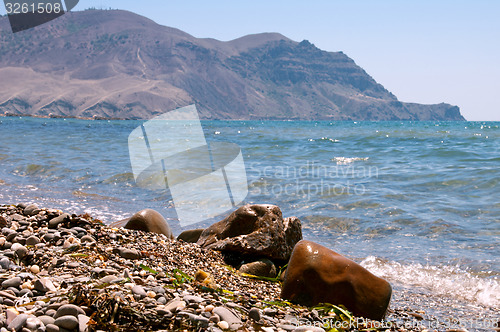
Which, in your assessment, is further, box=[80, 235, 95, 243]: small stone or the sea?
the sea

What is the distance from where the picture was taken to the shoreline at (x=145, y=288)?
2.39m

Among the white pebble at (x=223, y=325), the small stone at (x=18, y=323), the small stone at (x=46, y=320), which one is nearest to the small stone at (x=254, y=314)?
the white pebble at (x=223, y=325)

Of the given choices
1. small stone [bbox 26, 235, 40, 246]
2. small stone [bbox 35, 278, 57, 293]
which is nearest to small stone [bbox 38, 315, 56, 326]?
small stone [bbox 35, 278, 57, 293]

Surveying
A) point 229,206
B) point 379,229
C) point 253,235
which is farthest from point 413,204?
point 253,235

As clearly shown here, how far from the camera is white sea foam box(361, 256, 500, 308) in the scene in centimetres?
413

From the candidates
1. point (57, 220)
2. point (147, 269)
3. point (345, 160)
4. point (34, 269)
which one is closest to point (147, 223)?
point (57, 220)

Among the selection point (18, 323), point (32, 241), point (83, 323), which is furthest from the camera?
point (32, 241)

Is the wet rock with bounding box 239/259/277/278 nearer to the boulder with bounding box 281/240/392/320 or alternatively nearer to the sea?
the boulder with bounding box 281/240/392/320

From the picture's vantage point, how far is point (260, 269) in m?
4.24

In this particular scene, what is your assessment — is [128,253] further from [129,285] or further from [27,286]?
[27,286]

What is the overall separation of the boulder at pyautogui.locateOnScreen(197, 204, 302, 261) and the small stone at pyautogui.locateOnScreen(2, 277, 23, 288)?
224cm

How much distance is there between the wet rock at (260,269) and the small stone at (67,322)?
7.24 ft

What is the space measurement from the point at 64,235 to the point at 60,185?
606cm

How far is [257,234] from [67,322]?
8.48ft
